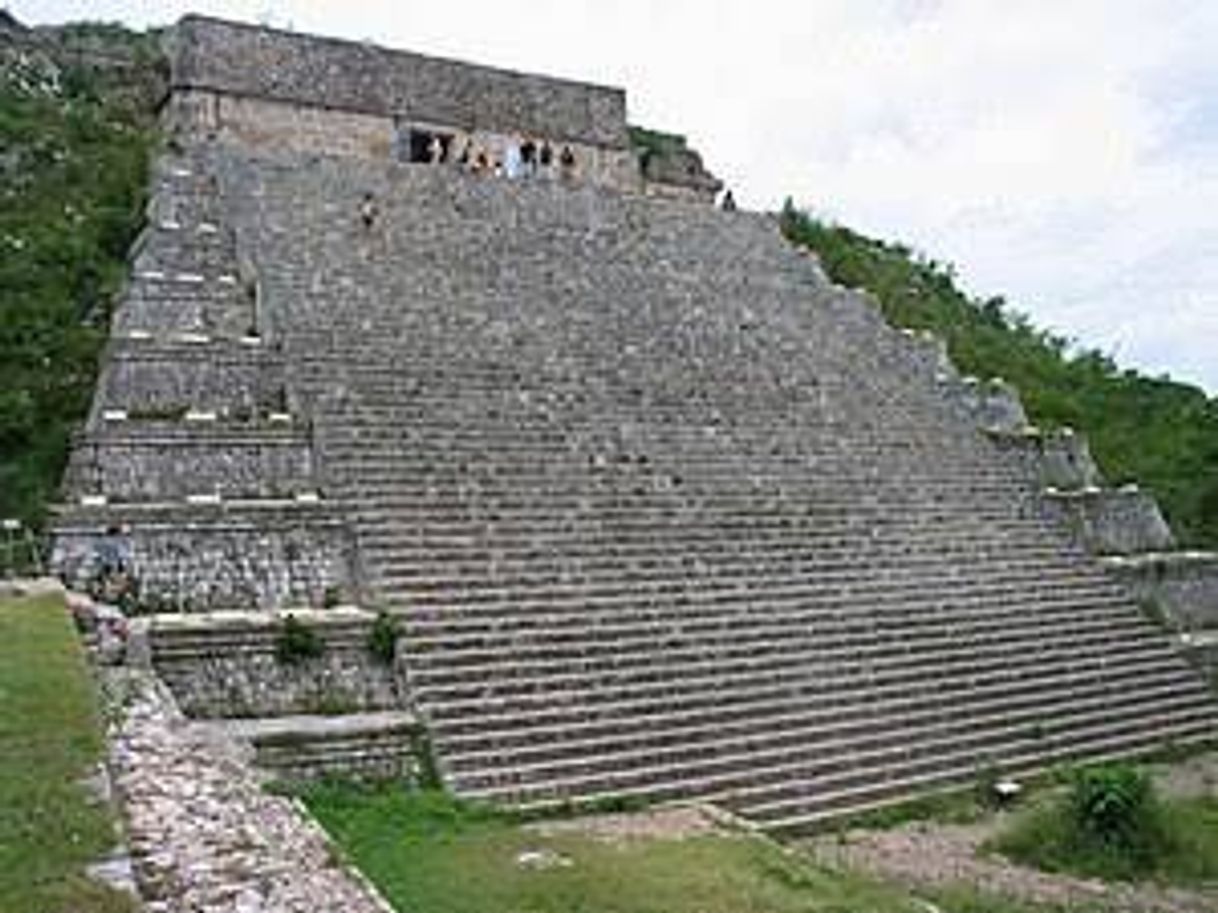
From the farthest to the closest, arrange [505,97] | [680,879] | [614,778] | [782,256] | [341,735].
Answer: [505,97], [782,256], [614,778], [341,735], [680,879]

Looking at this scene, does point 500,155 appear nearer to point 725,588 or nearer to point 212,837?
point 725,588

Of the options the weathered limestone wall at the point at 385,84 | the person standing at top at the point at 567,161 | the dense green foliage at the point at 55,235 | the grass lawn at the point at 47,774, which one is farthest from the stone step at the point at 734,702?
the weathered limestone wall at the point at 385,84

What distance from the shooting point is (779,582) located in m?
15.1

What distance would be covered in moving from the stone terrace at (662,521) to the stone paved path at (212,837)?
271cm

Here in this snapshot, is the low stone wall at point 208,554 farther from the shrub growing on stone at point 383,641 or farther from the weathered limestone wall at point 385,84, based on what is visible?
the weathered limestone wall at point 385,84

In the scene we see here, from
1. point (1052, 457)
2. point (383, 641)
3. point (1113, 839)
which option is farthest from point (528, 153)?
point (1113, 839)

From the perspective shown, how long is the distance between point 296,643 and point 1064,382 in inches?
733

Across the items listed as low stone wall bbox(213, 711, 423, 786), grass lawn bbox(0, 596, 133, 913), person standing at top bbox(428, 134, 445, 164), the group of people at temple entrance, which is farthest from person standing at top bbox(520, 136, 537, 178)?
grass lawn bbox(0, 596, 133, 913)

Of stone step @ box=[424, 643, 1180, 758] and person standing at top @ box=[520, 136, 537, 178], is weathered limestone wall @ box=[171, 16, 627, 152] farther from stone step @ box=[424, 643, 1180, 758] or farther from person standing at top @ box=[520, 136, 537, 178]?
stone step @ box=[424, 643, 1180, 758]

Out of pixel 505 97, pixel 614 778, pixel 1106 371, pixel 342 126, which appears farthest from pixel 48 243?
pixel 1106 371

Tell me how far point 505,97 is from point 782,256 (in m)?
6.55

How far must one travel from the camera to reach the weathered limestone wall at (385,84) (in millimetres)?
25047

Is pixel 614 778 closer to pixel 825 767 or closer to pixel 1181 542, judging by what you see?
pixel 825 767

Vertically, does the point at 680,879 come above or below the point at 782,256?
below
